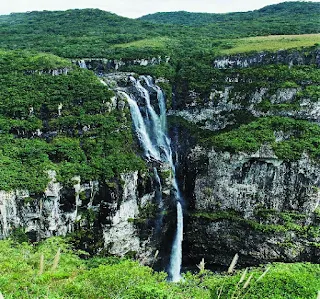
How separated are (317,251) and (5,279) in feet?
66.2

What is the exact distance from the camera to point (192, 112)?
33625 mm

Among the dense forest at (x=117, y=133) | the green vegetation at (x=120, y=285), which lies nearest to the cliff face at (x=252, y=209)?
the dense forest at (x=117, y=133)

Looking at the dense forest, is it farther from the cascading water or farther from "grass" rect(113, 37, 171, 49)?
the cascading water

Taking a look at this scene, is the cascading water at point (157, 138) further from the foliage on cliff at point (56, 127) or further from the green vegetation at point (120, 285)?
the green vegetation at point (120, 285)

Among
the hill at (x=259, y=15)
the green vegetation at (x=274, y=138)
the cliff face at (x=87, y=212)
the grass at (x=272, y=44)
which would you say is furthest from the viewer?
the hill at (x=259, y=15)

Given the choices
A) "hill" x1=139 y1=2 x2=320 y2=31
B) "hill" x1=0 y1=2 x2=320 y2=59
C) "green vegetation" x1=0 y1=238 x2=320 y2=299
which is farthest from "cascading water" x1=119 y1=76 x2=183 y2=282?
"hill" x1=139 y1=2 x2=320 y2=31

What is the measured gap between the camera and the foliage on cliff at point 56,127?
2323 centimetres

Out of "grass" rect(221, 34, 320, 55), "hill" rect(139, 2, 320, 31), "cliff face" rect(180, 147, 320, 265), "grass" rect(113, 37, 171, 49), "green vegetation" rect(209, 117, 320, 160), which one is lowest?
"cliff face" rect(180, 147, 320, 265)

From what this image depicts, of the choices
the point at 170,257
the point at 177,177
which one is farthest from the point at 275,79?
the point at 170,257

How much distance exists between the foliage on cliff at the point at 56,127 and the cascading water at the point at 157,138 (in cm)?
128

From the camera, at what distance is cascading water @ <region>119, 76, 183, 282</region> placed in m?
28.0

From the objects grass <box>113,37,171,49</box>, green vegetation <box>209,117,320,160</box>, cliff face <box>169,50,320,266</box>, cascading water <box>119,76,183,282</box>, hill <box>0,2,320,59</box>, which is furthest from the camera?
grass <box>113,37,171,49</box>

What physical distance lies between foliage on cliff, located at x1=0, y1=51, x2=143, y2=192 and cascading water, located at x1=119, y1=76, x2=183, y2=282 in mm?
1282

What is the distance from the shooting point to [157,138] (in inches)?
1227
